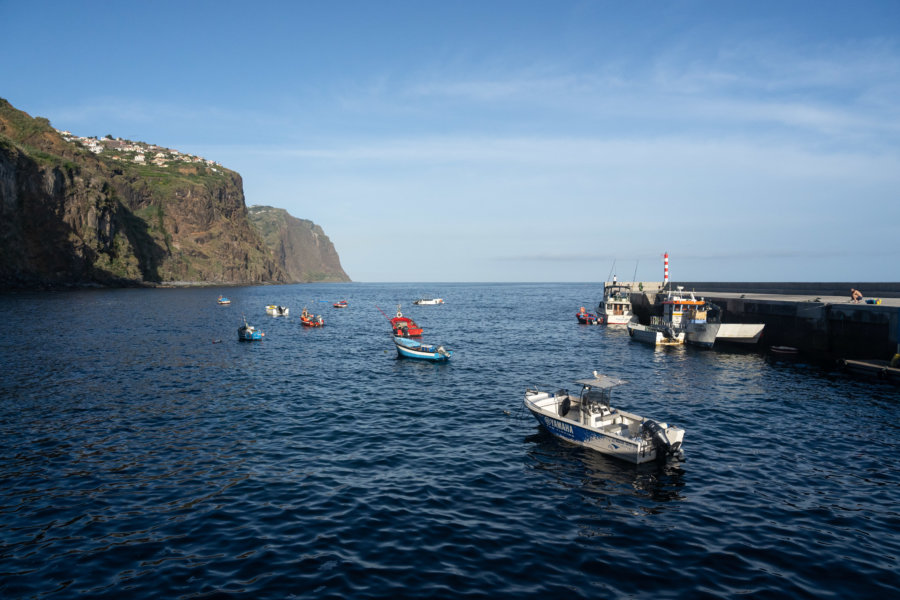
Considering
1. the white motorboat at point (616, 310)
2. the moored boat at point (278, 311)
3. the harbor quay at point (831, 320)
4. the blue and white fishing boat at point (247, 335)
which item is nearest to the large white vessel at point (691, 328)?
the harbor quay at point (831, 320)

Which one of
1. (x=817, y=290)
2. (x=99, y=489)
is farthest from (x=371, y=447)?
(x=817, y=290)

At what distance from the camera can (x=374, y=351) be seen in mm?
51094

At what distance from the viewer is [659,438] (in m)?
19.5

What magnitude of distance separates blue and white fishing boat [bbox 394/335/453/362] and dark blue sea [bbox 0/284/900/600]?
6048mm

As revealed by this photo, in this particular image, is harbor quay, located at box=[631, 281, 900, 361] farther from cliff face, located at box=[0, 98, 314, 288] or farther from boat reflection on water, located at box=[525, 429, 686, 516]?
cliff face, located at box=[0, 98, 314, 288]

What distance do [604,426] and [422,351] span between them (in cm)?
2293

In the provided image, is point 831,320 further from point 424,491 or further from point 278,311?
point 278,311

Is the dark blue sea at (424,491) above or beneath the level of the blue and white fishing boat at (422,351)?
beneath

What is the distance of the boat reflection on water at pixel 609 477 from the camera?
55.6 feet

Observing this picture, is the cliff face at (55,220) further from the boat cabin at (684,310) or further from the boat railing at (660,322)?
the boat cabin at (684,310)

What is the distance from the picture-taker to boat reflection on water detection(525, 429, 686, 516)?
17.0 meters

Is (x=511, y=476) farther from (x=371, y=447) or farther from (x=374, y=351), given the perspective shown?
(x=374, y=351)

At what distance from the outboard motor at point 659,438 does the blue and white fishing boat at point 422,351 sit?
24266 mm

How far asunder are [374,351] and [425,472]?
3262 centimetres
